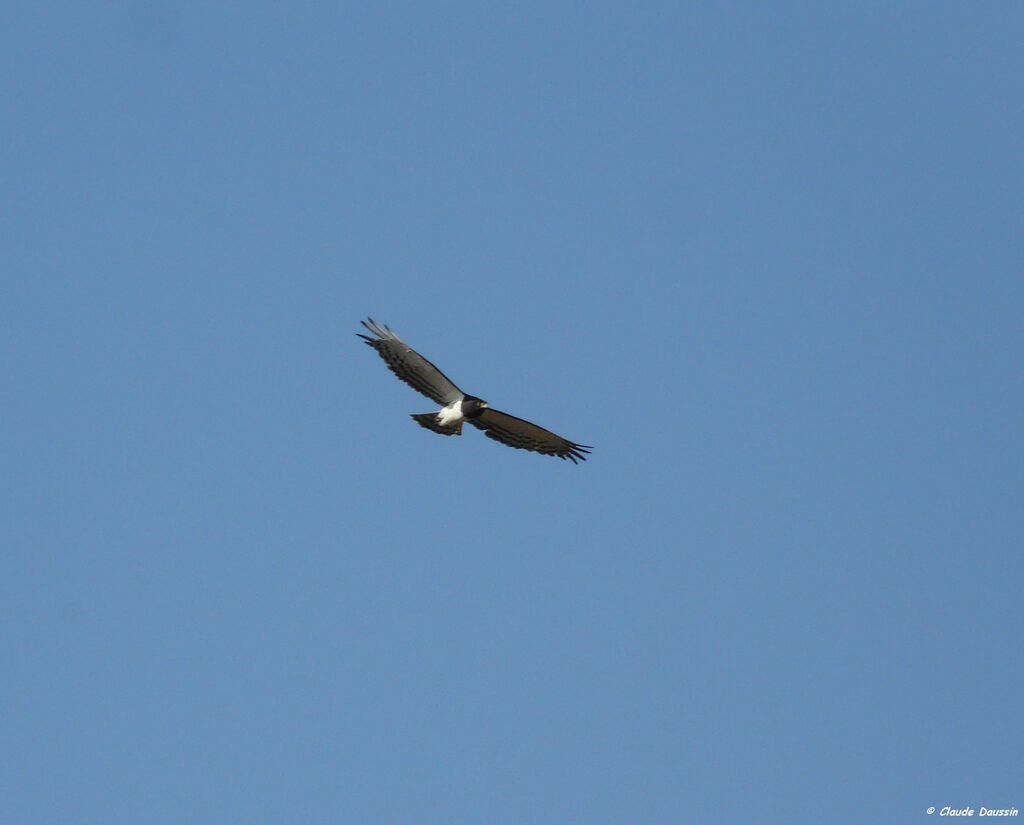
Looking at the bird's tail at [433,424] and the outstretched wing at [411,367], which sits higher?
the outstretched wing at [411,367]

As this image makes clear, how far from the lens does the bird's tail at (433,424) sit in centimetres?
3619

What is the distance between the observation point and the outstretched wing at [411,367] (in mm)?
36406

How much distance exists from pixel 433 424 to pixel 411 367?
1.31m

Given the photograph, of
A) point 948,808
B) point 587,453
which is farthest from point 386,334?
point 948,808

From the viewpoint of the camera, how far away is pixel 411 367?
36.7 m

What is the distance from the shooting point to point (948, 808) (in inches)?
1236

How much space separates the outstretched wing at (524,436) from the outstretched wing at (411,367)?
4.13ft

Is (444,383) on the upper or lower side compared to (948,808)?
upper

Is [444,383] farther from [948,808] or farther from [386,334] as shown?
[948,808]

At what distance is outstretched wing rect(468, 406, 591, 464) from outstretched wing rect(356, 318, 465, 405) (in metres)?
1.26

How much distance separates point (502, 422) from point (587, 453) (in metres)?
2.20

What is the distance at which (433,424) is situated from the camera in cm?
3634

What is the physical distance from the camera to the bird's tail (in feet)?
119

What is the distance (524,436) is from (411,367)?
3.52 meters
